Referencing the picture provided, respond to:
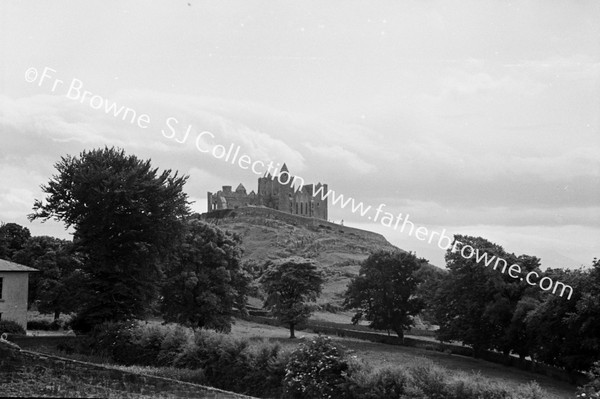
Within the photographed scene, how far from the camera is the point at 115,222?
3916 centimetres

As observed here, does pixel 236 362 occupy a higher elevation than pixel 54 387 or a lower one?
lower

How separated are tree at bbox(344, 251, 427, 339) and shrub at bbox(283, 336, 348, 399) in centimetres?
4148

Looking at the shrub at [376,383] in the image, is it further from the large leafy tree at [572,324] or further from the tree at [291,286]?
the tree at [291,286]

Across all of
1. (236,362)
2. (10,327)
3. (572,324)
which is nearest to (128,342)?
(236,362)

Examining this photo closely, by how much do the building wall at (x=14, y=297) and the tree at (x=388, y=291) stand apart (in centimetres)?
3261

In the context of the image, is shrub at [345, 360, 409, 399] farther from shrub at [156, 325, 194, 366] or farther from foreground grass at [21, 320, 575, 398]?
shrub at [156, 325, 194, 366]

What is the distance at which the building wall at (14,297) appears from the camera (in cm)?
4406

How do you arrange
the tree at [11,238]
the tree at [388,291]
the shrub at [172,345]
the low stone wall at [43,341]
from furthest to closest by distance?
the tree at [11,238]
the tree at [388,291]
the low stone wall at [43,341]
the shrub at [172,345]

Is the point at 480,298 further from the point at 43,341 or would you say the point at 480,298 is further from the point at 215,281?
the point at 43,341

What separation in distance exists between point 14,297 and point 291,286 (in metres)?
27.6

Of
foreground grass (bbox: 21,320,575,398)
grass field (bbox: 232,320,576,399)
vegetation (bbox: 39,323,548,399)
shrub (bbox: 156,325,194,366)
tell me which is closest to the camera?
vegetation (bbox: 39,323,548,399)

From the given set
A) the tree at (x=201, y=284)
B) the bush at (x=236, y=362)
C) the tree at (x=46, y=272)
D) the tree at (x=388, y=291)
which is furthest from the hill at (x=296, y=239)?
the bush at (x=236, y=362)

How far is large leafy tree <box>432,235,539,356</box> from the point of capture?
4706 centimetres

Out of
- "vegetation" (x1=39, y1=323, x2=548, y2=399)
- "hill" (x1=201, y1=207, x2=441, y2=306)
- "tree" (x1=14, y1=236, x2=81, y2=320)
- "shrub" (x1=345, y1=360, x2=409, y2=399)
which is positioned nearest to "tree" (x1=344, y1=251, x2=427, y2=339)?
"tree" (x1=14, y1=236, x2=81, y2=320)
